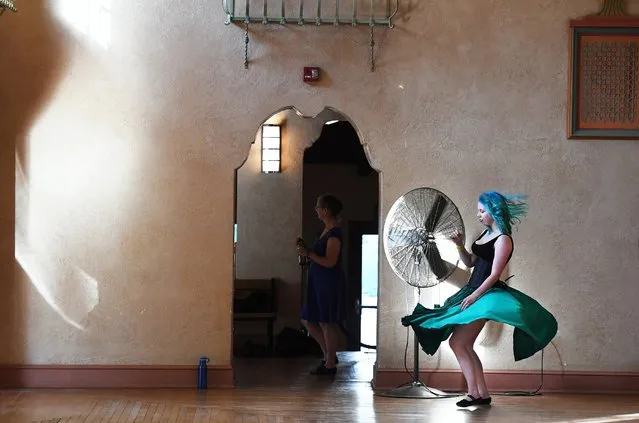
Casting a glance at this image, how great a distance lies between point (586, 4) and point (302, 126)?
3.48 meters

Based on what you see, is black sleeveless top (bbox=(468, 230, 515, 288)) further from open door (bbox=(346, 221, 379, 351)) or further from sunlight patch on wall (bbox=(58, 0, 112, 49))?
open door (bbox=(346, 221, 379, 351))

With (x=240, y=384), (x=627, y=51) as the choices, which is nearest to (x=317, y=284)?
(x=240, y=384)

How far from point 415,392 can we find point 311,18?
2.67 m

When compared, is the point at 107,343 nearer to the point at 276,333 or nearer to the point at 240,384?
the point at 240,384

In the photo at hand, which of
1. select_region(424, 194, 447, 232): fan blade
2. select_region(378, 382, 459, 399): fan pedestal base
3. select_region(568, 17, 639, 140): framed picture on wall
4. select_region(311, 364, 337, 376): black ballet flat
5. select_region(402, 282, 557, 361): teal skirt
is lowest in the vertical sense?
select_region(311, 364, 337, 376): black ballet flat

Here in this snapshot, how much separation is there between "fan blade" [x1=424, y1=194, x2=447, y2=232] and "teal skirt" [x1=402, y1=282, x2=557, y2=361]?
0.47 meters

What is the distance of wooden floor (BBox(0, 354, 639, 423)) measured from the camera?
239 inches

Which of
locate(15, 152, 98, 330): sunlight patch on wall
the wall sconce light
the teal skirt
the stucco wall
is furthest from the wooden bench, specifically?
the teal skirt

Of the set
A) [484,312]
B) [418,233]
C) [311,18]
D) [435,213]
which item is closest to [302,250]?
[418,233]

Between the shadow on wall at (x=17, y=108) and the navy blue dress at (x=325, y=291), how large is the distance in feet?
7.28

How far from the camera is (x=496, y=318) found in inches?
250

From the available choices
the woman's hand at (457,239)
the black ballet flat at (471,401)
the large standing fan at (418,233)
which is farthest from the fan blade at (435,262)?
the black ballet flat at (471,401)

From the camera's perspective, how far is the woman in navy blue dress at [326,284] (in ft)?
26.0

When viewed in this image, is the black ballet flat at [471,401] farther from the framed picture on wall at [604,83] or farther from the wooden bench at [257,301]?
the wooden bench at [257,301]
